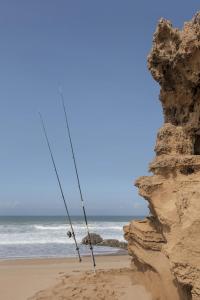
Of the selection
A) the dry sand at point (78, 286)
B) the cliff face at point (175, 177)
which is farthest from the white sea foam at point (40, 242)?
the cliff face at point (175, 177)

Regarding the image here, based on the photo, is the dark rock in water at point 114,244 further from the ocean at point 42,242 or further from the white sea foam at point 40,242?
the white sea foam at point 40,242

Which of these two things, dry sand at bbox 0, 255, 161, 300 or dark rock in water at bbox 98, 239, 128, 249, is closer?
dry sand at bbox 0, 255, 161, 300

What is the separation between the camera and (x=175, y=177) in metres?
4.80

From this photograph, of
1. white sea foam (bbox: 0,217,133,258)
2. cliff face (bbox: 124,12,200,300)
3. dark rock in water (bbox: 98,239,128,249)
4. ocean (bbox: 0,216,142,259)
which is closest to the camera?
cliff face (bbox: 124,12,200,300)

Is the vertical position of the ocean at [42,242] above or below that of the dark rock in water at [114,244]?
above

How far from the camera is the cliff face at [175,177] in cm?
377

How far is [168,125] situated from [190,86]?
0.64m

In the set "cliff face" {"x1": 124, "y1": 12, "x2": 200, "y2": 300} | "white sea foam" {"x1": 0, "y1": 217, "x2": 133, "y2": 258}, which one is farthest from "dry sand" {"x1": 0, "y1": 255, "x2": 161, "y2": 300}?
"white sea foam" {"x1": 0, "y1": 217, "x2": 133, "y2": 258}

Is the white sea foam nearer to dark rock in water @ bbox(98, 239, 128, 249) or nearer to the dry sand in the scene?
dark rock in water @ bbox(98, 239, 128, 249)

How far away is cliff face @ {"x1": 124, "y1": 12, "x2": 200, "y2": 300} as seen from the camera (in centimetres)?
377

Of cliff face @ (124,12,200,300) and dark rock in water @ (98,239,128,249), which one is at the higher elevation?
cliff face @ (124,12,200,300)

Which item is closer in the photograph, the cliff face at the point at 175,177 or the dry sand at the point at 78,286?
the cliff face at the point at 175,177

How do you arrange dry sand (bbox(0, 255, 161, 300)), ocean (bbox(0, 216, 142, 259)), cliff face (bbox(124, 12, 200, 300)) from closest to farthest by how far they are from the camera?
cliff face (bbox(124, 12, 200, 300))
dry sand (bbox(0, 255, 161, 300))
ocean (bbox(0, 216, 142, 259))

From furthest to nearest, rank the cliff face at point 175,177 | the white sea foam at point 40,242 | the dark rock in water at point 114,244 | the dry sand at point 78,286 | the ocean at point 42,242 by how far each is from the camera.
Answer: the dark rock in water at point 114,244
the white sea foam at point 40,242
the ocean at point 42,242
the dry sand at point 78,286
the cliff face at point 175,177
